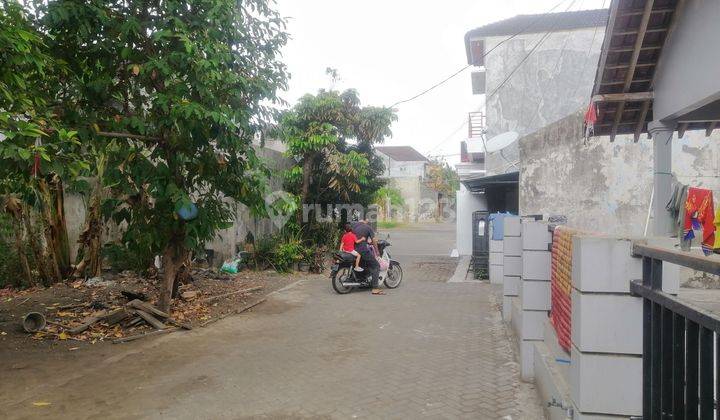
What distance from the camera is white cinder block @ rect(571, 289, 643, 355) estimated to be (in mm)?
2576

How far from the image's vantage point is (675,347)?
2.13 m

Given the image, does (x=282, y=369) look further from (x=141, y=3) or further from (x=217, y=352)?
(x=141, y=3)

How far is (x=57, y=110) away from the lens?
20.5 feet

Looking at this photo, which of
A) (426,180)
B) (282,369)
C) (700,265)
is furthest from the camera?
(426,180)

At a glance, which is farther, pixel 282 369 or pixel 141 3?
pixel 141 3

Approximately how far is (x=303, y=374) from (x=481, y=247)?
24.5 feet

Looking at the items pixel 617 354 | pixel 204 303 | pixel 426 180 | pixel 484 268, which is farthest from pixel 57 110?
pixel 426 180

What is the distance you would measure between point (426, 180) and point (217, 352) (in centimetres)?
4357

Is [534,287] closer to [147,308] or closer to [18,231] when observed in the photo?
[147,308]

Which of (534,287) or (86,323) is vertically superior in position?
(534,287)

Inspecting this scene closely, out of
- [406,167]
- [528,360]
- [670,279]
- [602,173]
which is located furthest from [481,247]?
[406,167]

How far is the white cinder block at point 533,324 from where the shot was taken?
4973mm

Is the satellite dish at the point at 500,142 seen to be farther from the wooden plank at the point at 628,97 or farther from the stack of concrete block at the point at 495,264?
A: the wooden plank at the point at 628,97

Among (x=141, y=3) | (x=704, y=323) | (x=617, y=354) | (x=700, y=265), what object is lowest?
(x=617, y=354)
